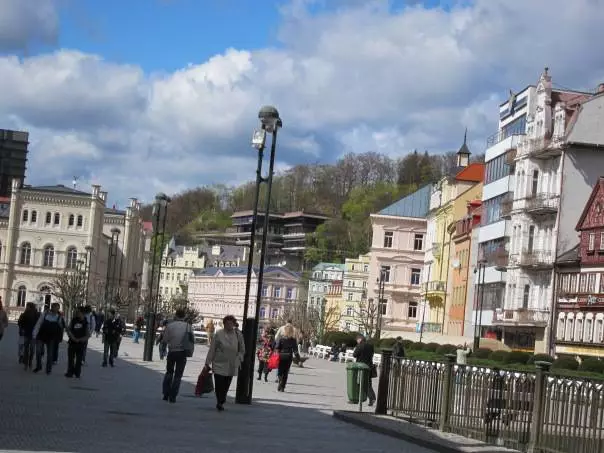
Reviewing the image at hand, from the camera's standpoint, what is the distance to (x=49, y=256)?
522 ft

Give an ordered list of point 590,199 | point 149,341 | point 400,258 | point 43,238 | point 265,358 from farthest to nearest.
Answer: point 43,238 < point 400,258 < point 590,199 < point 149,341 < point 265,358

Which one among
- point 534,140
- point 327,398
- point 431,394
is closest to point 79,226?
point 534,140

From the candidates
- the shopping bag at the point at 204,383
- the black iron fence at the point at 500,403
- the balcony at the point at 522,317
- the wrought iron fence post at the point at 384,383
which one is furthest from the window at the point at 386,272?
the black iron fence at the point at 500,403

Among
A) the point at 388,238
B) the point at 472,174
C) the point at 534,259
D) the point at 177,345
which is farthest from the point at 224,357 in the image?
the point at 388,238

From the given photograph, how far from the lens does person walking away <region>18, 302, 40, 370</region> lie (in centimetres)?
3375

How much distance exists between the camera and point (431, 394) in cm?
2295

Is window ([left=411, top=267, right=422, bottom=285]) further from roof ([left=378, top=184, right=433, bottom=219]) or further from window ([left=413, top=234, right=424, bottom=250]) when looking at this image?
roof ([left=378, top=184, right=433, bottom=219])

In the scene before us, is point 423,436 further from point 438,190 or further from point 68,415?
point 438,190

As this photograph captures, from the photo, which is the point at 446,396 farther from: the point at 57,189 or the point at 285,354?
the point at 57,189

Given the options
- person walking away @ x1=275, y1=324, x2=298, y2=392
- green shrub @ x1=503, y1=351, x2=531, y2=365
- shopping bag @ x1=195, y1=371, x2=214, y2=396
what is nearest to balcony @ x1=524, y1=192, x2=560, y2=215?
green shrub @ x1=503, y1=351, x2=531, y2=365

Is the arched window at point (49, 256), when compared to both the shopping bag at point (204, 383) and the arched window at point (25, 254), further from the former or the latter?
the shopping bag at point (204, 383)

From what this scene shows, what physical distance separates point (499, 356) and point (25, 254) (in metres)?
104

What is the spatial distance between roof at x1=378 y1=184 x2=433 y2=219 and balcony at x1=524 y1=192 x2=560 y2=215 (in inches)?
1803

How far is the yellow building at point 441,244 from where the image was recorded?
100 m
